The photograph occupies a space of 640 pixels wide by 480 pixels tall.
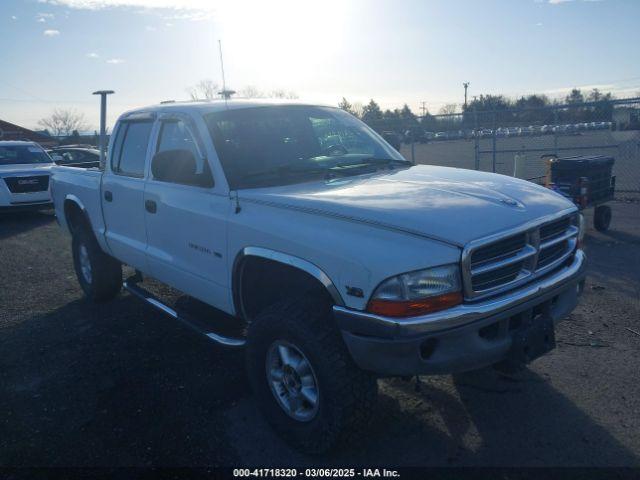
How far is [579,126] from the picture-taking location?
12.8 metres

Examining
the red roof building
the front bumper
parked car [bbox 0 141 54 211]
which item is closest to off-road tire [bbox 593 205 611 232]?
the front bumper

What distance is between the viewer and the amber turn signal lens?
96.7 inches

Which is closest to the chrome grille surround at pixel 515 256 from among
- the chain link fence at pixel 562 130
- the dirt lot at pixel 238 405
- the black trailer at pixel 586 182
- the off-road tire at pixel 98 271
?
the dirt lot at pixel 238 405

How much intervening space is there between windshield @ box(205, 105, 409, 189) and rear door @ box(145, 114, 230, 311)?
0.19m

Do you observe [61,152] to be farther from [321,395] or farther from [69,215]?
[321,395]

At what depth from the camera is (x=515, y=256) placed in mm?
2785

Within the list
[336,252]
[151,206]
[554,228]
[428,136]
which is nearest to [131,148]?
[151,206]

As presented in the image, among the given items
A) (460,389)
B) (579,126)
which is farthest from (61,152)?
(460,389)

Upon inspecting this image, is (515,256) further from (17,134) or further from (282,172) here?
(17,134)

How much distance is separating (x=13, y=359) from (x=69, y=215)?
2.21m

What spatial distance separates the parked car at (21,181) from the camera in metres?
11.8

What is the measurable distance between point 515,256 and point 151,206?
9.39 ft

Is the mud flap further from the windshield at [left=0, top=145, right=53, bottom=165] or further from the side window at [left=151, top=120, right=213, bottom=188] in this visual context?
the windshield at [left=0, top=145, right=53, bottom=165]

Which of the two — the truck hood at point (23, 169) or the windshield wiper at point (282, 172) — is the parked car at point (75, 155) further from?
the windshield wiper at point (282, 172)
